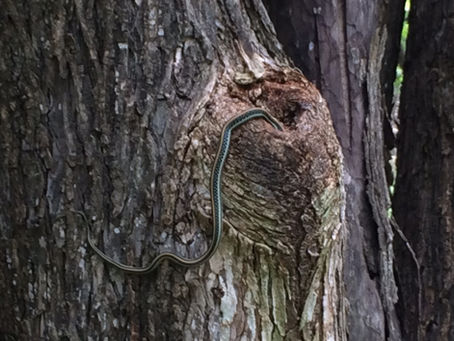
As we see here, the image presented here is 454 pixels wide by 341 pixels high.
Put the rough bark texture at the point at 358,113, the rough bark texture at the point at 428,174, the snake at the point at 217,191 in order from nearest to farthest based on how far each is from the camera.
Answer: the snake at the point at 217,191 → the rough bark texture at the point at 358,113 → the rough bark texture at the point at 428,174

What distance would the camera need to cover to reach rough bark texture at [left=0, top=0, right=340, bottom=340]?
4.53ft

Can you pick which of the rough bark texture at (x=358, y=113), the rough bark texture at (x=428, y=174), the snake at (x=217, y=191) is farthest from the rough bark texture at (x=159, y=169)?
the rough bark texture at (x=428, y=174)

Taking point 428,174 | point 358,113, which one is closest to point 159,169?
point 358,113

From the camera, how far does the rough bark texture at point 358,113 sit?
2.07 meters

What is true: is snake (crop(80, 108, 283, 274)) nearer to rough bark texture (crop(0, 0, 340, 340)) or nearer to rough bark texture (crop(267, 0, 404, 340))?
rough bark texture (crop(0, 0, 340, 340))

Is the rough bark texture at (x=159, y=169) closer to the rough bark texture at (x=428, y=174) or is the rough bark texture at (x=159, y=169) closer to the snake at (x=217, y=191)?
the snake at (x=217, y=191)

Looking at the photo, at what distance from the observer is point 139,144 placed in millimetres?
1429

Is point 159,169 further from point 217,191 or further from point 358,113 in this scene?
point 358,113

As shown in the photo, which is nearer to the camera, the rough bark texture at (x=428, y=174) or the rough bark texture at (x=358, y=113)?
the rough bark texture at (x=358, y=113)

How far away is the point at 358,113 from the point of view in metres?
2.13

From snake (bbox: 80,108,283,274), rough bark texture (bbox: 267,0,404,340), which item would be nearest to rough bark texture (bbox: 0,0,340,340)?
snake (bbox: 80,108,283,274)

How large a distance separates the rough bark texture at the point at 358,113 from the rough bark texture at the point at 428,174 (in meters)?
0.17

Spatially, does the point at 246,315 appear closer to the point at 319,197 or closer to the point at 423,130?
the point at 319,197

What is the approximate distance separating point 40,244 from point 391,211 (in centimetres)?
150
